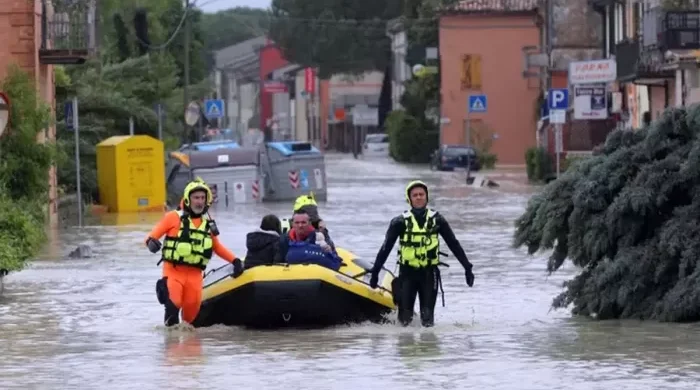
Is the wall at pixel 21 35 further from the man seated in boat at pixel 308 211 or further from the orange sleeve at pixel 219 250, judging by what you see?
the orange sleeve at pixel 219 250

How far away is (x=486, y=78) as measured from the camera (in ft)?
302

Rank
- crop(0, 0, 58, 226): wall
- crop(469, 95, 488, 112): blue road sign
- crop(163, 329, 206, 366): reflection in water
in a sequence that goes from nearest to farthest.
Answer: crop(163, 329, 206, 366): reflection in water → crop(0, 0, 58, 226): wall → crop(469, 95, 488, 112): blue road sign

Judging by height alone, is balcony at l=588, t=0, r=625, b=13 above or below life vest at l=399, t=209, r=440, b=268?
above

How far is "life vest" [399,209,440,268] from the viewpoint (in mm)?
16625

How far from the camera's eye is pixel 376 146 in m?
112

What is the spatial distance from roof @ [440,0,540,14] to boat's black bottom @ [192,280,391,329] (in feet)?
243

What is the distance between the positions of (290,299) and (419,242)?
1221mm

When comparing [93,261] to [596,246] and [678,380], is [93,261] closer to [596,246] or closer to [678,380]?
[596,246]

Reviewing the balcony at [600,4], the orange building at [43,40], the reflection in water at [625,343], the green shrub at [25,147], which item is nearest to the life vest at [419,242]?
the reflection in water at [625,343]

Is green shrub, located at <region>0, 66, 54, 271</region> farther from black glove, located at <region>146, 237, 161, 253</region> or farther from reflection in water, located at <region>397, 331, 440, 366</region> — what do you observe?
reflection in water, located at <region>397, 331, 440, 366</region>

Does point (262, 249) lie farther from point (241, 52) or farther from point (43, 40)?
point (241, 52)

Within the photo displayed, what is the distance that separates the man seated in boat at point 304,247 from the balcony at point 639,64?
1290 inches

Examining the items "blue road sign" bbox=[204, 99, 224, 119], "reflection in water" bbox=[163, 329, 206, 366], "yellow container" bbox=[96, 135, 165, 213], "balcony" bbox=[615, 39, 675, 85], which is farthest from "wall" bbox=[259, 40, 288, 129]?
"reflection in water" bbox=[163, 329, 206, 366]

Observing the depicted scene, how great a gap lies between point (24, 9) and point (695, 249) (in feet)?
71.4
